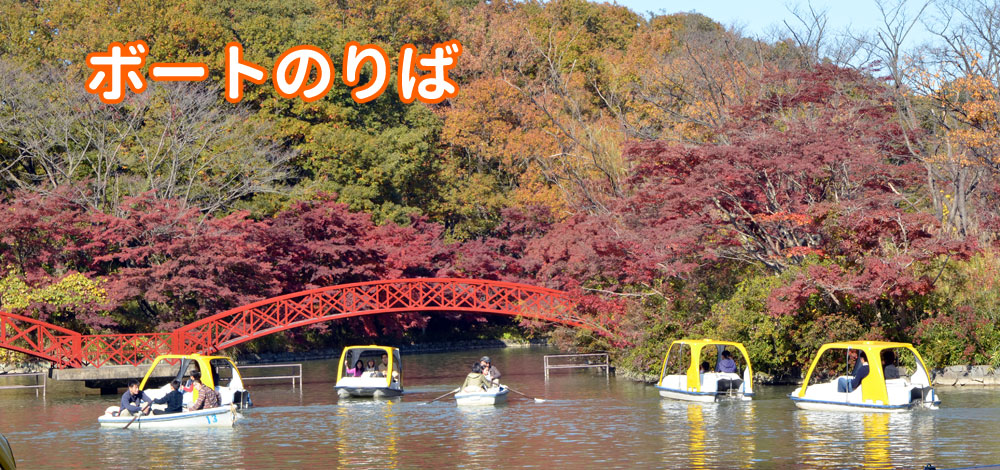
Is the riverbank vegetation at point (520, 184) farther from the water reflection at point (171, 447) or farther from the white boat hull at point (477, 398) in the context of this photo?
the water reflection at point (171, 447)

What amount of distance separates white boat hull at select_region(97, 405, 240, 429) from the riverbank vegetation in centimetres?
1451

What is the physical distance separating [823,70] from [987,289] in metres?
9.64

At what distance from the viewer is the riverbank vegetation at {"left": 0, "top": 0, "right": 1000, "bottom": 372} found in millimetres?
34219

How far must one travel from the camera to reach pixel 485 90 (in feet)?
229

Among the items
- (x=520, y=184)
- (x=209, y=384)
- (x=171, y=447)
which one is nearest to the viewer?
(x=171, y=447)

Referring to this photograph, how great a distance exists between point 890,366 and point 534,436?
901cm

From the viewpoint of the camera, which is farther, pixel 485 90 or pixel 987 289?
pixel 485 90

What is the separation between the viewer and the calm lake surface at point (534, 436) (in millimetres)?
21719

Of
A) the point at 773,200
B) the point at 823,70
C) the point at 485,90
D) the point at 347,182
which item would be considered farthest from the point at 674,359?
the point at 485,90

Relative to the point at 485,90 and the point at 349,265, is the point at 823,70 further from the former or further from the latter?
the point at 485,90

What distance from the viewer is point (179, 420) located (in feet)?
92.5

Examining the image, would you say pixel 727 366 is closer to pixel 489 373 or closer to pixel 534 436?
pixel 489 373

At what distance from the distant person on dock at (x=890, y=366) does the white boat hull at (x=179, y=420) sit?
1551 centimetres

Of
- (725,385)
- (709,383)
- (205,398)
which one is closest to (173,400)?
(205,398)
